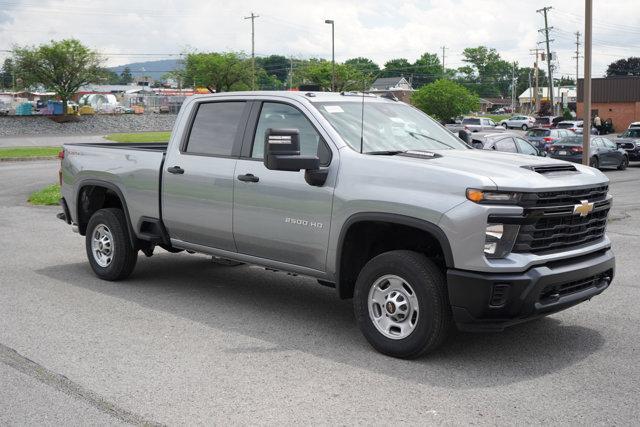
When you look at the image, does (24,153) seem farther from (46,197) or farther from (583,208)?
(583,208)

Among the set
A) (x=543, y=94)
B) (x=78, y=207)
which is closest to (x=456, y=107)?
(x=78, y=207)

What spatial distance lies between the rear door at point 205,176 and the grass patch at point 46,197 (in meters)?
9.30

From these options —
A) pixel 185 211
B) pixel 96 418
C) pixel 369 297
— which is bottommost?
pixel 96 418

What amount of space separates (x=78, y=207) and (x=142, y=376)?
13.3ft

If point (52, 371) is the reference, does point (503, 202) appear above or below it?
above

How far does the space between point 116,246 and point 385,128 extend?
3.31 metres

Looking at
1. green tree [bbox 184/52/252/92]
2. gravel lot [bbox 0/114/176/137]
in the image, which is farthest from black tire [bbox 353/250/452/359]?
green tree [bbox 184/52/252/92]

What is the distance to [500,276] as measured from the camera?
5.31 meters

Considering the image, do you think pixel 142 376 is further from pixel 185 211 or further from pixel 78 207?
pixel 78 207

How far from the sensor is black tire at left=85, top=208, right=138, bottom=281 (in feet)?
27.2

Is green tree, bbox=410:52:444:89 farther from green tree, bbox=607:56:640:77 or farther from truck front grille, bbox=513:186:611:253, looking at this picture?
truck front grille, bbox=513:186:611:253

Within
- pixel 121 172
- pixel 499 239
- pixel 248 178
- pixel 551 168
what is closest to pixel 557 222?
Answer: pixel 551 168

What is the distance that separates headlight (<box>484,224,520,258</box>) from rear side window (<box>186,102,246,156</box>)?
277 cm

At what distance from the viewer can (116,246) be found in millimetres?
8305
